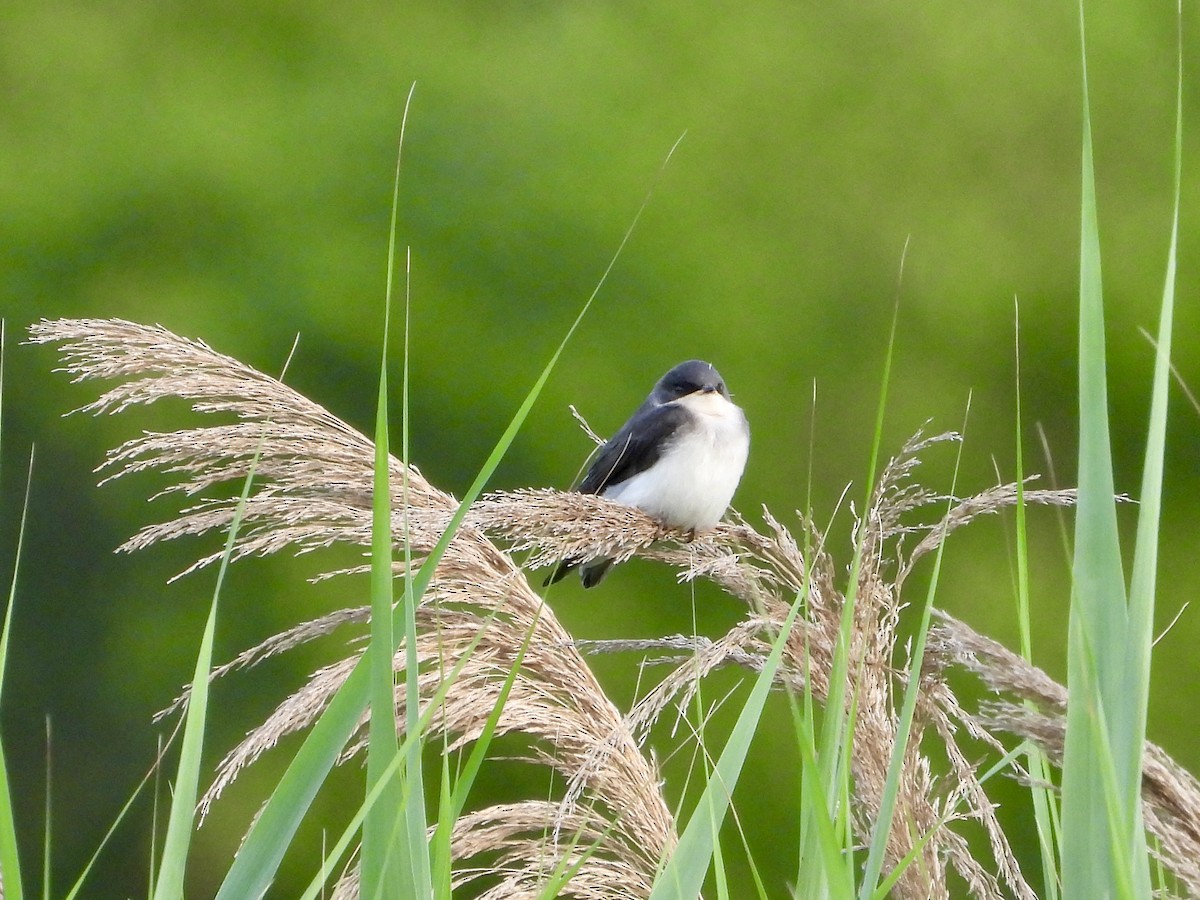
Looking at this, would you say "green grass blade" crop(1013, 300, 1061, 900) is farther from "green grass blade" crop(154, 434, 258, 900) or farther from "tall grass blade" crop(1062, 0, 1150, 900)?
"green grass blade" crop(154, 434, 258, 900)

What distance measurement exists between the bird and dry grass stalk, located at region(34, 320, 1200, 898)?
7.77ft

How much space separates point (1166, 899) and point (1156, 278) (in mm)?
9055

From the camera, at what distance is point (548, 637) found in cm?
207

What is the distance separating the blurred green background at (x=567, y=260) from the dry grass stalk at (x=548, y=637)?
7109 millimetres

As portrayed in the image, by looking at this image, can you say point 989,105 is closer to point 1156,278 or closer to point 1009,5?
point 1009,5

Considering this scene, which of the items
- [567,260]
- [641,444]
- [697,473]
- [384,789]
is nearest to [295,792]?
[384,789]

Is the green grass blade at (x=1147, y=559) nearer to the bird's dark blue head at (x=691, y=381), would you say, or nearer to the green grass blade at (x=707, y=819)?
the green grass blade at (x=707, y=819)

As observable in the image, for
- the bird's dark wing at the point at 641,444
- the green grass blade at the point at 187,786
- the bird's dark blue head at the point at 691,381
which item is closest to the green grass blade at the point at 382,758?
the green grass blade at the point at 187,786

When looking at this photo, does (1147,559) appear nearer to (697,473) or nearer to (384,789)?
(384,789)

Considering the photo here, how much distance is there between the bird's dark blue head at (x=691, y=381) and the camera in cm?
502

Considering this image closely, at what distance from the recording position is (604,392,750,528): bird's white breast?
470cm

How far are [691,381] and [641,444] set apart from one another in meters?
0.27

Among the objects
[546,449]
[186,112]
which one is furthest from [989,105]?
[186,112]

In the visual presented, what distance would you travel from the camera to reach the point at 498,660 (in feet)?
6.89
